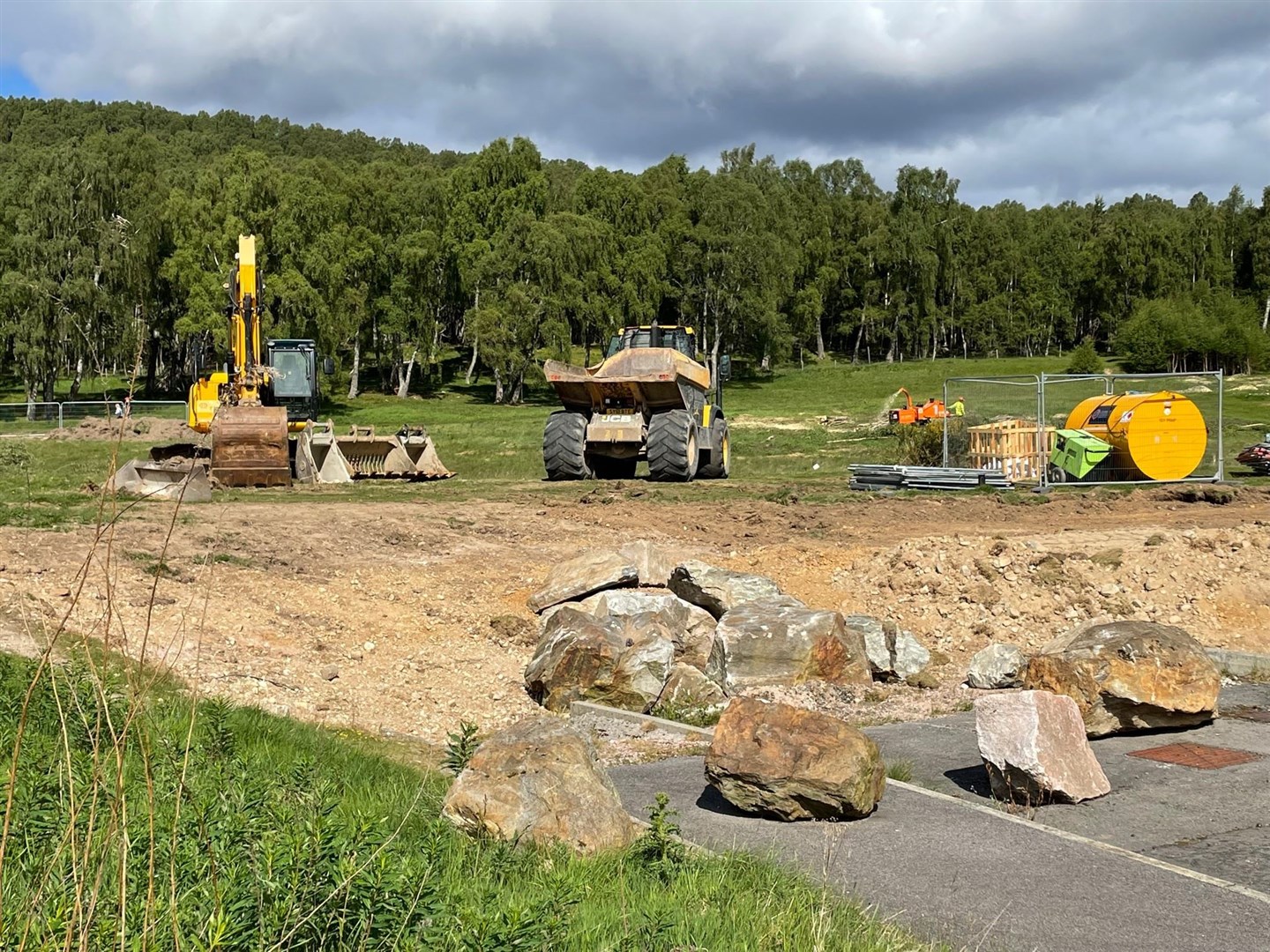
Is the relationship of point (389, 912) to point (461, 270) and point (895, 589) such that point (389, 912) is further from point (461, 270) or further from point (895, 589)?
point (461, 270)

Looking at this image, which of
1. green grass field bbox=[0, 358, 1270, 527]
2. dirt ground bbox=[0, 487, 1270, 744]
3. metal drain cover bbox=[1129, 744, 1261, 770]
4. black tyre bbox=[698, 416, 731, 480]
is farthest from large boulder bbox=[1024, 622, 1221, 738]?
black tyre bbox=[698, 416, 731, 480]

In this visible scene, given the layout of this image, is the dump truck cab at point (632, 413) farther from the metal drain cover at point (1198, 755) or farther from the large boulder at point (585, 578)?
the metal drain cover at point (1198, 755)

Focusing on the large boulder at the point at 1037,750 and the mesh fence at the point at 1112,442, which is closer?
the large boulder at the point at 1037,750

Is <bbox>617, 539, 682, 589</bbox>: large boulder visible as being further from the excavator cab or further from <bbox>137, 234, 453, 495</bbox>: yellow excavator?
the excavator cab

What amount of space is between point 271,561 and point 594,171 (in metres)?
56.5

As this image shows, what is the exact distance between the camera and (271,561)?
13.1 m

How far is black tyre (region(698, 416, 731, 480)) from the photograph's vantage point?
24781 mm

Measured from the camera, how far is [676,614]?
11227mm

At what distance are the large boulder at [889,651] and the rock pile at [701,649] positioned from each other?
1 cm

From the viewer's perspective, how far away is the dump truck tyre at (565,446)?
74.9 feet

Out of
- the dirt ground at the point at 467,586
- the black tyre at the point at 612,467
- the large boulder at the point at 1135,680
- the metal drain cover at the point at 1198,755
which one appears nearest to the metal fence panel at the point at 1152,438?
the dirt ground at the point at 467,586

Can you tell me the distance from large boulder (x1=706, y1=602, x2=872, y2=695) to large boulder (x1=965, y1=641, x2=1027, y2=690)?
2.90ft

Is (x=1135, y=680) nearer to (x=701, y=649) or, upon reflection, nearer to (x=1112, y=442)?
(x=701, y=649)

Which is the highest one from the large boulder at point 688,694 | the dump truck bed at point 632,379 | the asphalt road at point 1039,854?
the dump truck bed at point 632,379
